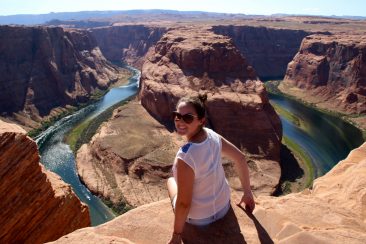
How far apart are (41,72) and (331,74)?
7650cm

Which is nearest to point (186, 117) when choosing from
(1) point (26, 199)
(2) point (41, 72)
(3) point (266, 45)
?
(1) point (26, 199)

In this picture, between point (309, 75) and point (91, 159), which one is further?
point (309, 75)

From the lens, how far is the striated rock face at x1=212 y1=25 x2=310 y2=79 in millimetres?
137625

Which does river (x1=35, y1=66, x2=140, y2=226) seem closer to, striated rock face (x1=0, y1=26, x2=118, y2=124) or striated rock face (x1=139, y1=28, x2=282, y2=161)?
striated rock face (x1=0, y1=26, x2=118, y2=124)

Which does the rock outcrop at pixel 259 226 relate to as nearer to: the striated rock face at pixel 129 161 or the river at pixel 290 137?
the river at pixel 290 137

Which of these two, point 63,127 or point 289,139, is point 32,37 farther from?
point 289,139

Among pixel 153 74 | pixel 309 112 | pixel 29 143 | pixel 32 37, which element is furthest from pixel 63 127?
pixel 29 143

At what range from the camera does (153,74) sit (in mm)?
76125

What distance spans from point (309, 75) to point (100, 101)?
60106mm

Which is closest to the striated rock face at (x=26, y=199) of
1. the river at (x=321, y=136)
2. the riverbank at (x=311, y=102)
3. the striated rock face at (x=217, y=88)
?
the striated rock face at (x=217, y=88)

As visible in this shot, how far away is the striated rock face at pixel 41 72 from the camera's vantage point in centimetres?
8581

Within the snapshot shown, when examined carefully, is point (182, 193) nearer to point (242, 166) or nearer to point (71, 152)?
point (242, 166)

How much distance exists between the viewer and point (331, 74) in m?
100

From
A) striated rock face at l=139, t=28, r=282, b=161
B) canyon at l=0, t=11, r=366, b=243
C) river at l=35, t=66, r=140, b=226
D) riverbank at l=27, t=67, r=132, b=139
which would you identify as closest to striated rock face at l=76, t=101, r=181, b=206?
canyon at l=0, t=11, r=366, b=243
